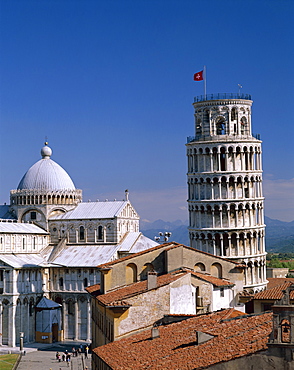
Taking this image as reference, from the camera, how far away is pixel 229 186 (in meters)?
86.7

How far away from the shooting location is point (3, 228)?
3573 inches

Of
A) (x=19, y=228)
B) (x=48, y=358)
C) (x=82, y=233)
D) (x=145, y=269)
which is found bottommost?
(x=48, y=358)

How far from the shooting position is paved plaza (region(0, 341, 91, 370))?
70.4m

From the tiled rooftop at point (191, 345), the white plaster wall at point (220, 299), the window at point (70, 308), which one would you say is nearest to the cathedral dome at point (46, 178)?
the window at point (70, 308)

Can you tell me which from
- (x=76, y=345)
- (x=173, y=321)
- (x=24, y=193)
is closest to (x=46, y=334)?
(x=76, y=345)

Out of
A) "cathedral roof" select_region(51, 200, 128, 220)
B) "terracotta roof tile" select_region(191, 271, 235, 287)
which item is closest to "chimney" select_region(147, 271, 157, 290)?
"terracotta roof tile" select_region(191, 271, 235, 287)

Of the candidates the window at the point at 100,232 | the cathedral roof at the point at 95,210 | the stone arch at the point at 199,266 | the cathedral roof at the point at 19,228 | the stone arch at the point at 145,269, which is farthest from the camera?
the cathedral roof at the point at 95,210

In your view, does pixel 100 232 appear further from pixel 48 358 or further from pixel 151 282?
pixel 151 282

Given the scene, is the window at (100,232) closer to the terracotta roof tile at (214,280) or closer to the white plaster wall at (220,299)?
the terracotta roof tile at (214,280)

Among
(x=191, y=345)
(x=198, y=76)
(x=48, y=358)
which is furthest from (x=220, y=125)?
(x=191, y=345)

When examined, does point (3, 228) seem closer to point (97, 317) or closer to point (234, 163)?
point (234, 163)

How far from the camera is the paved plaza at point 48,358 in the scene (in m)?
Answer: 70.4

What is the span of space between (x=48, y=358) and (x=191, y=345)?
157 ft

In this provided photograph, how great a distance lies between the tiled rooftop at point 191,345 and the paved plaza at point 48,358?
27.4 metres
